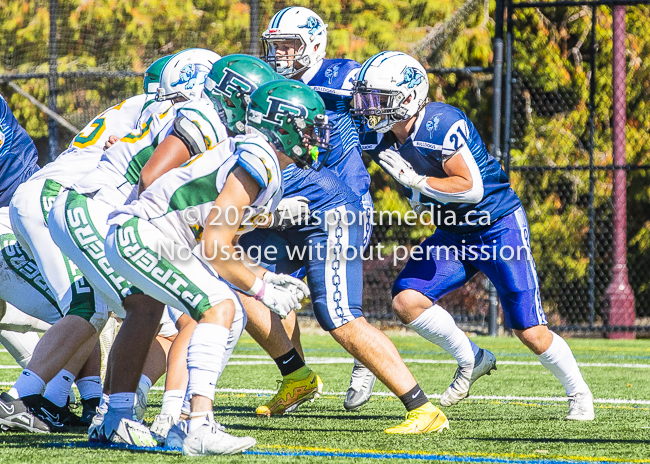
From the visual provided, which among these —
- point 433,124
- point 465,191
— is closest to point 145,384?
point 465,191

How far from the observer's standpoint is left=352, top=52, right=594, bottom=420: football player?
4.47 metres

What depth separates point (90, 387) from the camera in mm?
4359

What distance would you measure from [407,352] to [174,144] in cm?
494

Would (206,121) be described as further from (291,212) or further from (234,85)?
(291,212)

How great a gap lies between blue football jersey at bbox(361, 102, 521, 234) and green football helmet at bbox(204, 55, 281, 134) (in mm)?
1224

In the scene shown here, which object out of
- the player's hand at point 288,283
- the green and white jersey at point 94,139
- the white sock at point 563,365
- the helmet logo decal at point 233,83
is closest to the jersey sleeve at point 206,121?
the helmet logo decal at point 233,83

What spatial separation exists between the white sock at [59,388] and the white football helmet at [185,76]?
1328 mm

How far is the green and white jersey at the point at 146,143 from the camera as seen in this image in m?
3.47

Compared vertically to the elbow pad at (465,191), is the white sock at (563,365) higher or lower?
lower

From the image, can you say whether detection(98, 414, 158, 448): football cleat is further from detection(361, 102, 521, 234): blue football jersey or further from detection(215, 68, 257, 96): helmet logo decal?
detection(361, 102, 521, 234): blue football jersey

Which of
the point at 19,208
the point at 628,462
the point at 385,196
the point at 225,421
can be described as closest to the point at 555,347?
the point at 628,462

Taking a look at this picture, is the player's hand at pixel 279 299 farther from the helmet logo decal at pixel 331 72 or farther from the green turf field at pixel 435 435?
the helmet logo decal at pixel 331 72

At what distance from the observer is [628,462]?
315 cm

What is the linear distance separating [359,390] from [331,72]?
1857 millimetres
